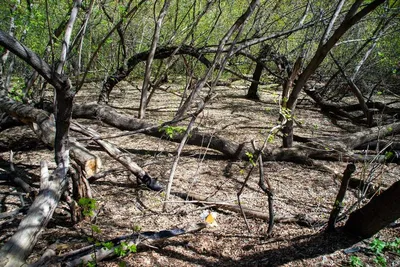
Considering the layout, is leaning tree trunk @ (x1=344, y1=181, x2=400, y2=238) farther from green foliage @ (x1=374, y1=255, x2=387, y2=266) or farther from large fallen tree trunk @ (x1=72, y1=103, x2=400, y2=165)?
large fallen tree trunk @ (x1=72, y1=103, x2=400, y2=165)

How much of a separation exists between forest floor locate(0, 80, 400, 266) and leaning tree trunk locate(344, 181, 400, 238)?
13 centimetres

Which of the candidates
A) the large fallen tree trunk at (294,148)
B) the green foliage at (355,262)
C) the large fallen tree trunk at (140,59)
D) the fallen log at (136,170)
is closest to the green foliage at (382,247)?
the green foliage at (355,262)

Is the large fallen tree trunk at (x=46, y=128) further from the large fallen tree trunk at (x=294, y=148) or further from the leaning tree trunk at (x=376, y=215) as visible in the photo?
the leaning tree trunk at (x=376, y=215)

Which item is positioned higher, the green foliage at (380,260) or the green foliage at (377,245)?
the green foliage at (377,245)

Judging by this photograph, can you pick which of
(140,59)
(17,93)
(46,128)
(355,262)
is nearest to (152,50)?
(140,59)

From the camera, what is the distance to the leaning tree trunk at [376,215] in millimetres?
2211

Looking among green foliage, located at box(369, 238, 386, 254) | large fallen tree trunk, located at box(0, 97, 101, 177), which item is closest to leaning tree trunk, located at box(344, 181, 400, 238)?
green foliage, located at box(369, 238, 386, 254)

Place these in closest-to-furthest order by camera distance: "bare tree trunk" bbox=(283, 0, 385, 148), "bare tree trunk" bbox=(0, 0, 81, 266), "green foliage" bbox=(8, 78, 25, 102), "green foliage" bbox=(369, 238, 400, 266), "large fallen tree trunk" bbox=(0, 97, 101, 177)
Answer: "bare tree trunk" bbox=(0, 0, 81, 266), "green foliage" bbox=(369, 238, 400, 266), "bare tree trunk" bbox=(283, 0, 385, 148), "large fallen tree trunk" bbox=(0, 97, 101, 177), "green foliage" bbox=(8, 78, 25, 102)

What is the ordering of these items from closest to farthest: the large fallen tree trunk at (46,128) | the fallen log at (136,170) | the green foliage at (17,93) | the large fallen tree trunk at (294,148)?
1. the large fallen tree trunk at (46,128)
2. the fallen log at (136,170)
3. the large fallen tree trunk at (294,148)
4. the green foliage at (17,93)

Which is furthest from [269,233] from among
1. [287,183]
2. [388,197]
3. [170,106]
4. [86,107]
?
[170,106]

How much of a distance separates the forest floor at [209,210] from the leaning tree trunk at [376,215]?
0.43ft

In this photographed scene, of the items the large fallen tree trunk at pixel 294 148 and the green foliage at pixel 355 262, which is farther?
the large fallen tree trunk at pixel 294 148

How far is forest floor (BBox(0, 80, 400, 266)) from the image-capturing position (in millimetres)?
2541

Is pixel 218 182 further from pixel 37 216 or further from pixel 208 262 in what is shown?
pixel 37 216
